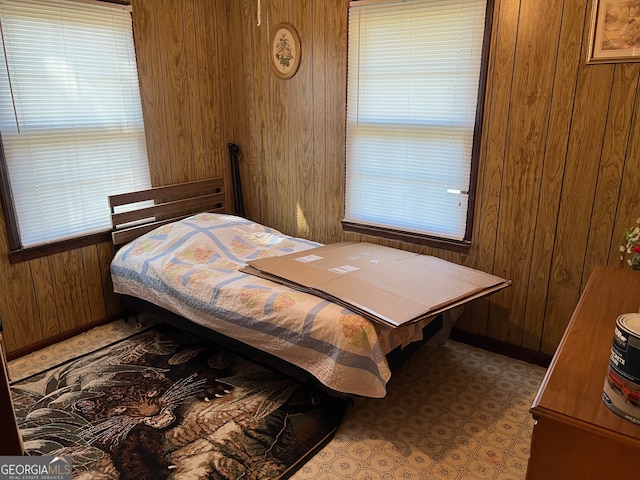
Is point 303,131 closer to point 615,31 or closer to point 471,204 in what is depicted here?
point 471,204

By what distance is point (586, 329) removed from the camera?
1.47 meters

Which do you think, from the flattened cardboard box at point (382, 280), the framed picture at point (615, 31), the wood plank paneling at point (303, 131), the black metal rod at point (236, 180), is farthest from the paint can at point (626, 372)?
the black metal rod at point (236, 180)

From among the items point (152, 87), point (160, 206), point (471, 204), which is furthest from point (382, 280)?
point (152, 87)

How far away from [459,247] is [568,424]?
6.42 feet

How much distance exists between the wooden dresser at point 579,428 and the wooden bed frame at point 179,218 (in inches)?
43.3

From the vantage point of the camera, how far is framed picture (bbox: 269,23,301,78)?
3445 mm

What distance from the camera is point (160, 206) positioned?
3496mm

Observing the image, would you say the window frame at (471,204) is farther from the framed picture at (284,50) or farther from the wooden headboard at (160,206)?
the wooden headboard at (160,206)

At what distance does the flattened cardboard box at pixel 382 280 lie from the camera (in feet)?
7.30

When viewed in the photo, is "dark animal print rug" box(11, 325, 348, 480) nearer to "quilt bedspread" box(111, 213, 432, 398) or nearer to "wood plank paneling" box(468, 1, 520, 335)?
"quilt bedspread" box(111, 213, 432, 398)

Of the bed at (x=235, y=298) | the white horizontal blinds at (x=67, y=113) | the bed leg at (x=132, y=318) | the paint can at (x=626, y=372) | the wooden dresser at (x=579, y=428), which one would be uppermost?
the white horizontal blinds at (x=67, y=113)

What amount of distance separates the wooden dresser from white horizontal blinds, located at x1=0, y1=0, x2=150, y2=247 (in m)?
2.92

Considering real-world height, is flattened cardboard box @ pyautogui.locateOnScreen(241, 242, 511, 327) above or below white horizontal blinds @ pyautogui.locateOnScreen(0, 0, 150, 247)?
below

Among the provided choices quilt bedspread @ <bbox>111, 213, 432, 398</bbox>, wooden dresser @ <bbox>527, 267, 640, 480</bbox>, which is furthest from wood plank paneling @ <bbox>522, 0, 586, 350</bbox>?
wooden dresser @ <bbox>527, 267, 640, 480</bbox>
